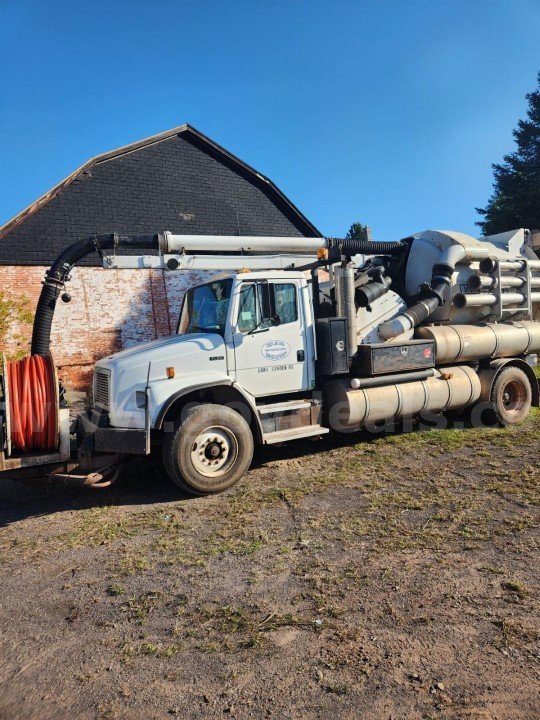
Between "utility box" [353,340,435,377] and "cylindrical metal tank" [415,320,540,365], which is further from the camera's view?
"cylindrical metal tank" [415,320,540,365]

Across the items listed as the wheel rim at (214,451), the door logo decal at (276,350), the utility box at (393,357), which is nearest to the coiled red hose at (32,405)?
the wheel rim at (214,451)

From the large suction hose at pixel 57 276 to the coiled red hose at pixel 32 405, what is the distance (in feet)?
4.24

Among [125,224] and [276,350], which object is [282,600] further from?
[125,224]

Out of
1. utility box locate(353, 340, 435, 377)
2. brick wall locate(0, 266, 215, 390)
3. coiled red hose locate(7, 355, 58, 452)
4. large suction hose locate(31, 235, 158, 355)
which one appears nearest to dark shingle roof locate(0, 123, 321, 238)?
brick wall locate(0, 266, 215, 390)

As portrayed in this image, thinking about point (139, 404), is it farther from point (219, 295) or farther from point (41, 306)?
point (41, 306)

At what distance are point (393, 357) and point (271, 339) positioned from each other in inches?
77.1

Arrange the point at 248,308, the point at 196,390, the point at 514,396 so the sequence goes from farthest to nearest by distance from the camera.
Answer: the point at 514,396 < the point at 248,308 < the point at 196,390

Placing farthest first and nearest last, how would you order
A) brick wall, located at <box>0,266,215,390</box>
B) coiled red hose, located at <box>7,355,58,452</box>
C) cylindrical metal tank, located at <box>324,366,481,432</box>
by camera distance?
brick wall, located at <box>0,266,215,390</box>
cylindrical metal tank, located at <box>324,366,481,432</box>
coiled red hose, located at <box>7,355,58,452</box>

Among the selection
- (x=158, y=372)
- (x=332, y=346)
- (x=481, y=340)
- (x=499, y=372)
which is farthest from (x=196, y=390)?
(x=499, y=372)

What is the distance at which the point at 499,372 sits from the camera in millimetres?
8688

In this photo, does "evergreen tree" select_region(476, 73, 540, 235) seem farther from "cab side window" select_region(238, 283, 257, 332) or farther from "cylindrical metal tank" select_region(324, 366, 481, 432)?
"cab side window" select_region(238, 283, 257, 332)

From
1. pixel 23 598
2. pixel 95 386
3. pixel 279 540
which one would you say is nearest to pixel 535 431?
pixel 279 540

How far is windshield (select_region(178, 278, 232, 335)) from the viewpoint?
21.6 feet

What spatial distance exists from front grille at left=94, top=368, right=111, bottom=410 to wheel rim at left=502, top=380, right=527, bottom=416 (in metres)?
6.78
